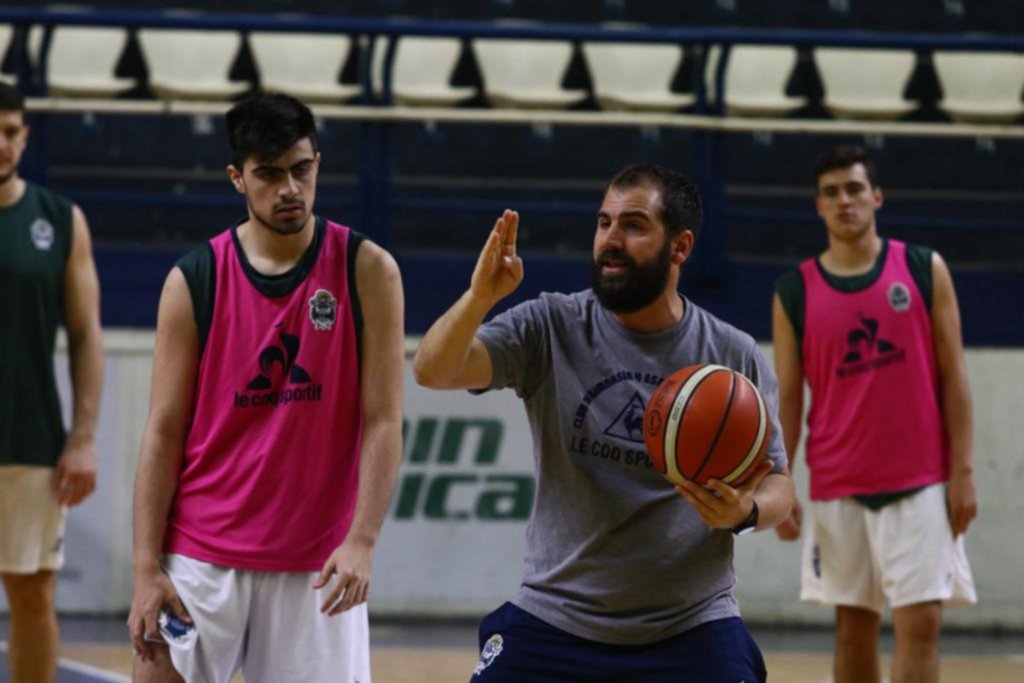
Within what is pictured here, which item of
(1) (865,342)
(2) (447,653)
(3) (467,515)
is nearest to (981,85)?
(3) (467,515)

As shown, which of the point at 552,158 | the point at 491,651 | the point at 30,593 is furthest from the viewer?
the point at 552,158

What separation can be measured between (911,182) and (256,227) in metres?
7.44

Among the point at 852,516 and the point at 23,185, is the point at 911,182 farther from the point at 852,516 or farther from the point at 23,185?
the point at 23,185

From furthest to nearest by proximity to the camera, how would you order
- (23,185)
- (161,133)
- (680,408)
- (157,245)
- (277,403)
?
(161,133) < (157,245) < (23,185) < (277,403) < (680,408)

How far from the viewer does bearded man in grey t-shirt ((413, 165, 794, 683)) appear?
3.78 m

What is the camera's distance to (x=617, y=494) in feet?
12.6

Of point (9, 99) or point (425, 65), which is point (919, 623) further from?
point (425, 65)

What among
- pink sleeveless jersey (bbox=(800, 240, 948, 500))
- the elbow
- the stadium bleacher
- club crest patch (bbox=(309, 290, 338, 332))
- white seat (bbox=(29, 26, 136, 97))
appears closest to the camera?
the elbow

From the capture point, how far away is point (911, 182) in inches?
422

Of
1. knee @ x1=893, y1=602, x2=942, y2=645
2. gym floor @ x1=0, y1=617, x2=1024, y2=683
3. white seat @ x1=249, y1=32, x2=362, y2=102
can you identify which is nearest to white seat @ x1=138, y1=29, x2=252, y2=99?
white seat @ x1=249, y1=32, x2=362, y2=102

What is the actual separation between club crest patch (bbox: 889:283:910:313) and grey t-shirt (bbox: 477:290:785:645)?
7.17ft

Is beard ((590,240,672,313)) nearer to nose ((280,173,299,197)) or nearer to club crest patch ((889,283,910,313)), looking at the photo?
nose ((280,173,299,197))

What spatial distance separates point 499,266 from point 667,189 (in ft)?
1.78

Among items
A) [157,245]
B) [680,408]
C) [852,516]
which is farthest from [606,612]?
[157,245]
